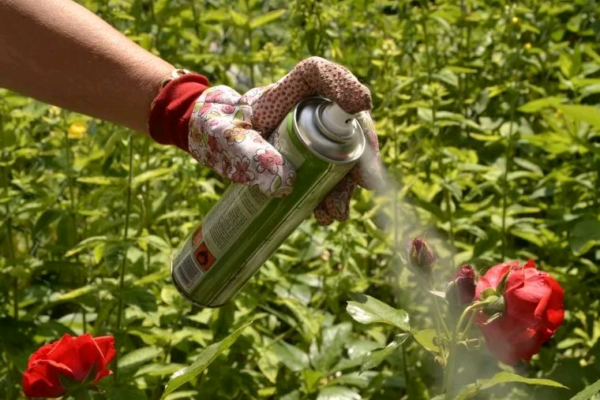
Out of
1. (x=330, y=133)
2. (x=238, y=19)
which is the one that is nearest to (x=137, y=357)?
(x=330, y=133)

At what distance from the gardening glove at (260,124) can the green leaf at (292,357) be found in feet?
2.16

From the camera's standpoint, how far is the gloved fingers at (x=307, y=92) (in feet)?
4.85

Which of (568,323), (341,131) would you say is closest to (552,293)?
(341,131)

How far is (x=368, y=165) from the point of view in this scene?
160 centimetres

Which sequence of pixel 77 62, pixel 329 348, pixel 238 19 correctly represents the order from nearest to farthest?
pixel 77 62, pixel 329 348, pixel 238 19

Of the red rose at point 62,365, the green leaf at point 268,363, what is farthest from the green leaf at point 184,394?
the red rose at point 62,365

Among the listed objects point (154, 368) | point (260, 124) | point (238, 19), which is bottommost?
point (154, 368)

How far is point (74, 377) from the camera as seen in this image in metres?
1.47

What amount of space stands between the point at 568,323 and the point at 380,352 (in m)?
1.42

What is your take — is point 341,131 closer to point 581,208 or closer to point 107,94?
point 107,94

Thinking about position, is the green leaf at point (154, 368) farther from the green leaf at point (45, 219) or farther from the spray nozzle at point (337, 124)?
the spray nozzle at point (337, 124)

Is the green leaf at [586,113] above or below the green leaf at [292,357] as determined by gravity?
above

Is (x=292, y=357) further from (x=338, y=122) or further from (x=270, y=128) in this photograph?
(x=338, y=122)

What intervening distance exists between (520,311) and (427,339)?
0.12 m
